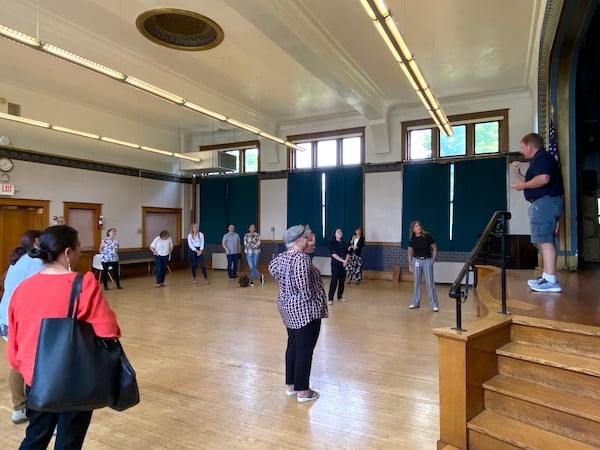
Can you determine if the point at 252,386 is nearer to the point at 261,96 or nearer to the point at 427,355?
the point at 427,355

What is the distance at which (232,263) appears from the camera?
34.1ft

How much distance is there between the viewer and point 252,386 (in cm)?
328

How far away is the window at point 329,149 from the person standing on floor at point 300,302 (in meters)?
7.90

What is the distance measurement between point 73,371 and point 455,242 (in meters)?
9.07

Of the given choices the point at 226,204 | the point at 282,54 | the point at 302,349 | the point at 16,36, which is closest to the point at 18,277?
the point at 302,349

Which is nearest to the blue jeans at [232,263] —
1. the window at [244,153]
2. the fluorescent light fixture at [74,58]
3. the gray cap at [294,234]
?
the window at [244,153]

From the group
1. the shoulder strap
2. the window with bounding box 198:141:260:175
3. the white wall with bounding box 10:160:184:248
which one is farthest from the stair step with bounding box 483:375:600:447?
the window with bounding box 198:141:260:175

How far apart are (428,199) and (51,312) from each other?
9.07 metres

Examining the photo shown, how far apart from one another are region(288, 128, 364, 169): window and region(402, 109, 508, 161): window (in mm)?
1329

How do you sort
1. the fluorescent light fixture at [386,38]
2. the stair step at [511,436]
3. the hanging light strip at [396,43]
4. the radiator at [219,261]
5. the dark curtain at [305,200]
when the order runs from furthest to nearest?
1. the radiator at [219,261]
2. the dark curtain at [305,200]
3. the fluorescent light fixture at [386,38]
4. the hanging light strip at [396,43]
5. the stair step at [511,436]

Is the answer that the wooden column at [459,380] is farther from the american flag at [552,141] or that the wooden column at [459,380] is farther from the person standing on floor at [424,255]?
the american flag at [552,141]

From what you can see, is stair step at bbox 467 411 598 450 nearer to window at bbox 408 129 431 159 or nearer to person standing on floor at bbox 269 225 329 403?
person standing on floor at bbox 269 225 329 403

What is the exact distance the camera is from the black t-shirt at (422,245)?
6074 millimetres

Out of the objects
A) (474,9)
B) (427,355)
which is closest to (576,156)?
(474,9)
